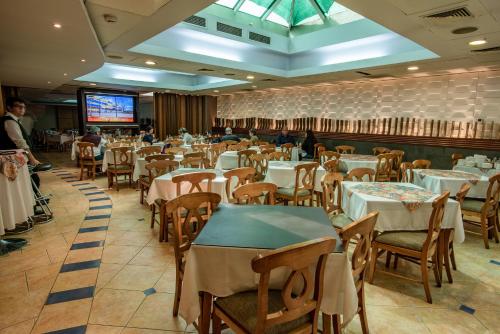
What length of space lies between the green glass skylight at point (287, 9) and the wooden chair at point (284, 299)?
6.38m

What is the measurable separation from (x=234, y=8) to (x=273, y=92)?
15.3 ft

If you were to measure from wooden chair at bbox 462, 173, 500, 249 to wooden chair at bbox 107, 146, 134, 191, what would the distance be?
5926 mm

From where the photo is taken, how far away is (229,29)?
632 centimetres

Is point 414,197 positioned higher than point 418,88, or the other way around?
point 418,88

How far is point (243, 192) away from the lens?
2.42 metres

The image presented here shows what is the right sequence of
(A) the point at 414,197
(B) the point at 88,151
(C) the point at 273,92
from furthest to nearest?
(C) the point at 273,92 → (B) the point at 88,151 → (A) the point at 414,197

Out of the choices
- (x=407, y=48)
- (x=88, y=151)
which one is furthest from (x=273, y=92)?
(x=88, y=151)

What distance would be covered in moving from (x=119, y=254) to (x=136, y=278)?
624mm

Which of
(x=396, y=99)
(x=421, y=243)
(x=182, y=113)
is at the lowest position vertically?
(x=421, y=243)

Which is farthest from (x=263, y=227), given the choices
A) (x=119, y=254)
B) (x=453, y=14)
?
(x=453, y=14)

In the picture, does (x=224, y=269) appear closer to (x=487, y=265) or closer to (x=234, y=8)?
(x=487, y=265)

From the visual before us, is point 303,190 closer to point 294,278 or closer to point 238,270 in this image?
point 238,270

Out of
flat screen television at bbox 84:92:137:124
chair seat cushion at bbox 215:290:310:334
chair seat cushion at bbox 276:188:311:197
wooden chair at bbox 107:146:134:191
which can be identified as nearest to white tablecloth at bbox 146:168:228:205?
chair seat cushion at bbox 276:188:311:197

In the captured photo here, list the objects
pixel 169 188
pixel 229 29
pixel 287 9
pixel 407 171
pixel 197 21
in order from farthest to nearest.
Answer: pixel 287 9
pixel 229 29
pixel 197 21
pixel 407 171
pixel 169 188
